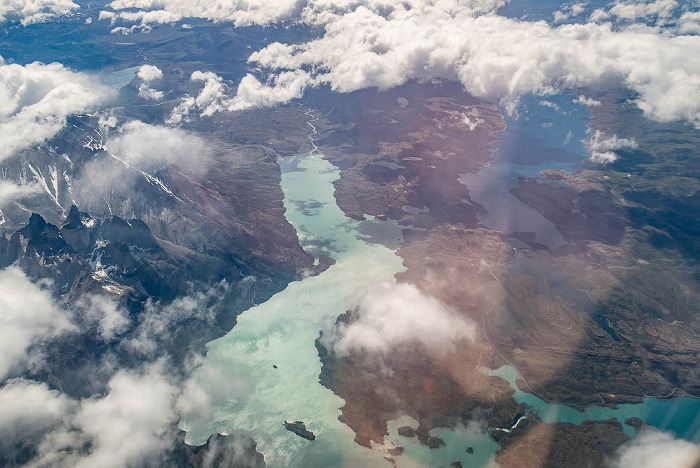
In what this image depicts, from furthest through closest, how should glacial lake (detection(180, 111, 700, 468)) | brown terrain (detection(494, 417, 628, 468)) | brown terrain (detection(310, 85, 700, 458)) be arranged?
brown terrain (detection(310, 85, 700, 458)) < glacial lake (detection(180, 111, 700, 468)) < brown terrain (detection(494, 417, 628, 468))

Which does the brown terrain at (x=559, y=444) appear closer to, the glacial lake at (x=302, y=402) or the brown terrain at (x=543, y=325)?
the brown terrain at (x=543, y=325)

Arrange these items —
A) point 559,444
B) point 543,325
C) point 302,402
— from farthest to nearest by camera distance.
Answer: point 543,325 → point 302,402 → point 559,444

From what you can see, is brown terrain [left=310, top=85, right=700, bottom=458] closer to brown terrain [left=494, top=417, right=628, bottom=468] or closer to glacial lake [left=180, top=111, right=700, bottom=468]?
brown terrain [left=494, top=417, right=628, bottom=468]

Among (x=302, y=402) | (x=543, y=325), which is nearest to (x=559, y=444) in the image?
(x=543, y=325)

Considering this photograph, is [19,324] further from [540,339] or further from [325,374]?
[540,339]

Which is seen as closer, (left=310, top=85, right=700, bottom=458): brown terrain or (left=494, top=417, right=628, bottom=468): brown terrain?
(left=494, top=417, right=628, bottom=468): brown terrain

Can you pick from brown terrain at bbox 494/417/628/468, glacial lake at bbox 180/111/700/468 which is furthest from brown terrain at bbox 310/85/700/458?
glacial lake at bbox 180/111/700/468

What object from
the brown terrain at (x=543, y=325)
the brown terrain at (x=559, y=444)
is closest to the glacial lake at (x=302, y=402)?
the brown terrain at (x=559, y=444)

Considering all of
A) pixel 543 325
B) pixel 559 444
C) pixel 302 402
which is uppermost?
pixel 559 444

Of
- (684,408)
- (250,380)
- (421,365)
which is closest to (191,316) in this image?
(250,380)

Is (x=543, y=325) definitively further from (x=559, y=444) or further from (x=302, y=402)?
(x=302, y=402)

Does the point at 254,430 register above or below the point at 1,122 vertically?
below
